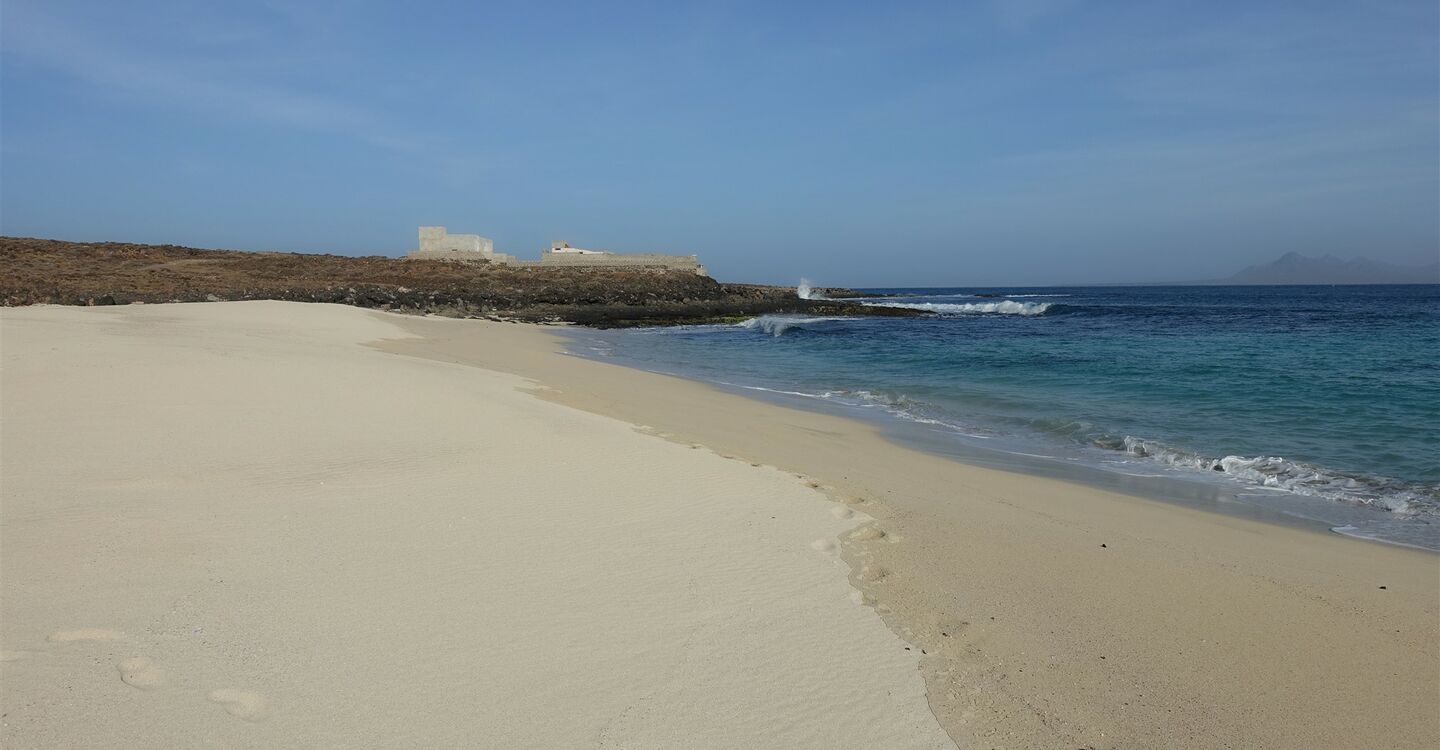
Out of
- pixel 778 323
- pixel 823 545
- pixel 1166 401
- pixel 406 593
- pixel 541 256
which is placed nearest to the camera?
pixel 406 593

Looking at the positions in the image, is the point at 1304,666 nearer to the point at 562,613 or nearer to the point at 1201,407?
the point at 562,613

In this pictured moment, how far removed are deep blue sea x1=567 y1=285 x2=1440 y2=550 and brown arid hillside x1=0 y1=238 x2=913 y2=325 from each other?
9.91m

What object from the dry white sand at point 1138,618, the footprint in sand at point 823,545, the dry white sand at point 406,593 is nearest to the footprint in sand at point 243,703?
the dry white sand at point 406,593

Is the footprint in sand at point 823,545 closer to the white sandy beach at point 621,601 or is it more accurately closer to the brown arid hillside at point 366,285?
the white sandy beach at point 621,601

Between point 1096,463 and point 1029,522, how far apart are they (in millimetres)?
3335

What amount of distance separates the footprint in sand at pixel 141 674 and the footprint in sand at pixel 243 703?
195 mm

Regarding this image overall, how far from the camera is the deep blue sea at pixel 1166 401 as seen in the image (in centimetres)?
714

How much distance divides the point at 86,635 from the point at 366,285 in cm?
3495

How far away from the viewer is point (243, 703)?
2438 millimetres

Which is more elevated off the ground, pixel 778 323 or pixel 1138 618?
pixel 778 323

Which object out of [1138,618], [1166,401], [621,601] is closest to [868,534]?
[1138,618]

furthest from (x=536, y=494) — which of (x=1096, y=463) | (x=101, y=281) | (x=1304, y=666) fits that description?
(x=101, y=281)

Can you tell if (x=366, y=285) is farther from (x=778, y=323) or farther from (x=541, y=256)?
(x=541, y=256)

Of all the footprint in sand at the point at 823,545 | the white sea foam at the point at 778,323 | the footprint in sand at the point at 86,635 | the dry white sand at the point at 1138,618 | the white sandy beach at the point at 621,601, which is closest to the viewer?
the white sandy beach at the point at 621,601
